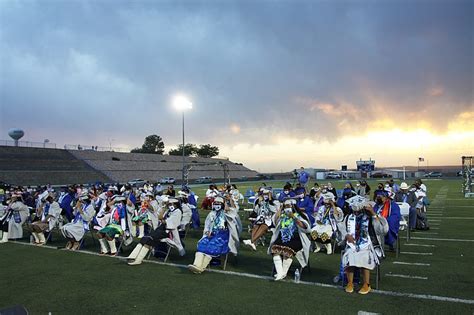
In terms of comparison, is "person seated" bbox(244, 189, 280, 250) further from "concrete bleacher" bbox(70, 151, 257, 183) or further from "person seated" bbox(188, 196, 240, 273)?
"concrete bleacher" bbox(70, 151, 257, 183)

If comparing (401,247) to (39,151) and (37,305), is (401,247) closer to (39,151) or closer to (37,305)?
(37,305)

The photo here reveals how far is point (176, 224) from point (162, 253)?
48.1 inches

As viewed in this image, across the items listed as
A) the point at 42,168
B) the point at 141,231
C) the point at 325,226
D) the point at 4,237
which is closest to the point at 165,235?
the point at 141,231

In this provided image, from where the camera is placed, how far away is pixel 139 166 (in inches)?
2872

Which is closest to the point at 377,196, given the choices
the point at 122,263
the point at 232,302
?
the point at 232,302

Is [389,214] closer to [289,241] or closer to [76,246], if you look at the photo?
[289,241]

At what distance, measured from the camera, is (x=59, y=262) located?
9781 millimetres

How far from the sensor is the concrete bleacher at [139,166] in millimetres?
64750

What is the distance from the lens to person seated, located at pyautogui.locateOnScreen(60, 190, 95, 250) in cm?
1127

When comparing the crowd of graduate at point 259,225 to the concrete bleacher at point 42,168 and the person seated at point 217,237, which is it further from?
the concrete bleacher at point 42,168

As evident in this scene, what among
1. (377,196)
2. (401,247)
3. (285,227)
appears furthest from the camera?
(401,247)

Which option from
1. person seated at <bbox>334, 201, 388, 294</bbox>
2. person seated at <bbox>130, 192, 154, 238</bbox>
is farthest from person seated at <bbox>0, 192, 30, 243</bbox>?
person seated at <bbox>334, 201, 388, 294</bbox>

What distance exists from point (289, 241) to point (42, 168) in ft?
183

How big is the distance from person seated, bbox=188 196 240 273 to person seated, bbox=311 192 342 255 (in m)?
2.64
